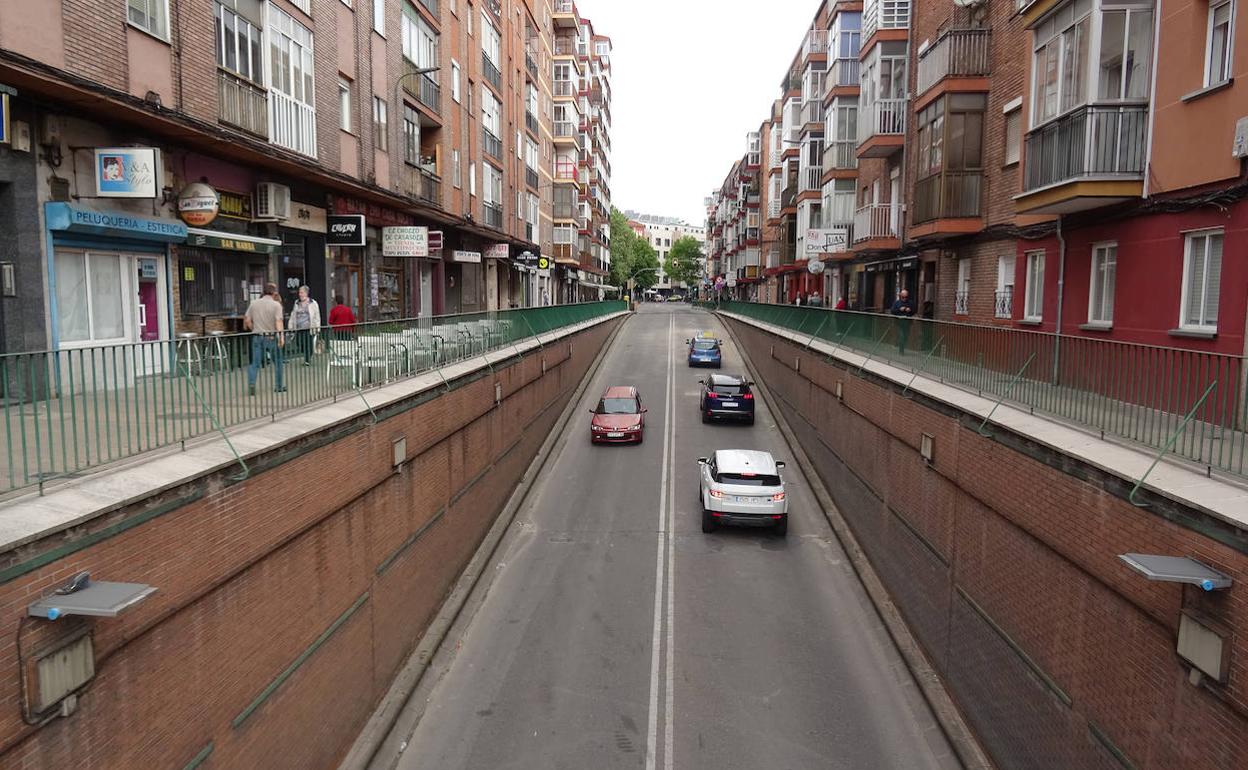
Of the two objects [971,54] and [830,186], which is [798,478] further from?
[830,186]

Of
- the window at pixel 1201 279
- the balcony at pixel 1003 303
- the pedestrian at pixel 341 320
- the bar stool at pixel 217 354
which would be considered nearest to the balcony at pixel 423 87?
the pedestrian at pixel 341 320

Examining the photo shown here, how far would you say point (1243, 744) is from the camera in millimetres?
5164

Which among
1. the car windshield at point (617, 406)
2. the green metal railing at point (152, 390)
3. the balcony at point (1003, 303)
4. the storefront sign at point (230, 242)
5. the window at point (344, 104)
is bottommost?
the car windshield at point (617, 406)

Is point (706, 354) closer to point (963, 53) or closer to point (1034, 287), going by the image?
point (963, 53)

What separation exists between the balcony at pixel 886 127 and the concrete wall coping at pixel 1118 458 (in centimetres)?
1531

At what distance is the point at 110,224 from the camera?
11.4m

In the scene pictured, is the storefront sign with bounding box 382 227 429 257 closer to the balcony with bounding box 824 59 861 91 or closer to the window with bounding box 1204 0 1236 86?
the window with bounding box 1204 0 1236 86

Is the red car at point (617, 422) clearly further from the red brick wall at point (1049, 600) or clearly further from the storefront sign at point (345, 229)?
the red brick wall at point (1049, 600)

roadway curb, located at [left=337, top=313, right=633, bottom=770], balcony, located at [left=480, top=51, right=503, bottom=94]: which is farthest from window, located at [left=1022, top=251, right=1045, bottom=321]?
balcony, located at [left=480, top=51, right=503, bottom=94]

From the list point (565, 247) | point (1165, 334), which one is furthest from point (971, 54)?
point (565, 247)

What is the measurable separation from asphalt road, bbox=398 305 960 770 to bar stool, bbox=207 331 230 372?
5.41 m

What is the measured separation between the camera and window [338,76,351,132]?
1991 centimetres

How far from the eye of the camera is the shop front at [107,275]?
35.9 ft

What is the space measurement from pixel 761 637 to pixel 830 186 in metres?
24.9
